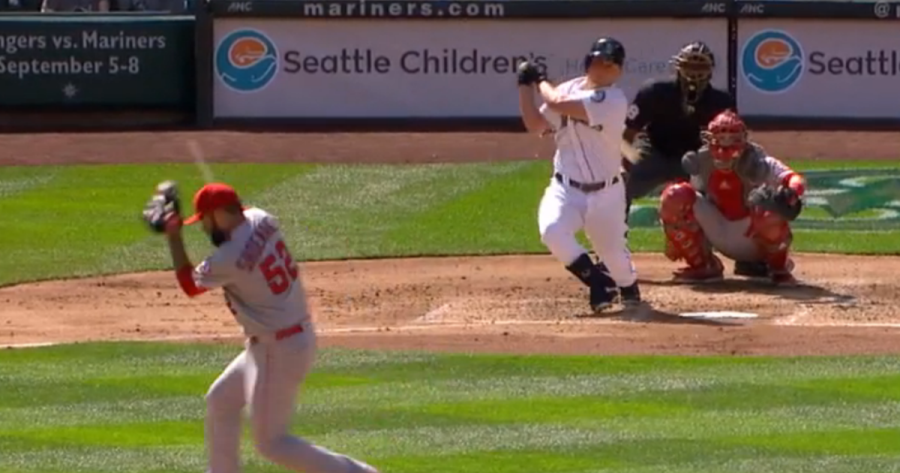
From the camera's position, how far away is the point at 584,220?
1131 cm

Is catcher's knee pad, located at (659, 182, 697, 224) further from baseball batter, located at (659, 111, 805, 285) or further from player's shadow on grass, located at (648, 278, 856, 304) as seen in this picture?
player's shadow on grass, located at (648, 278, 856, 304)

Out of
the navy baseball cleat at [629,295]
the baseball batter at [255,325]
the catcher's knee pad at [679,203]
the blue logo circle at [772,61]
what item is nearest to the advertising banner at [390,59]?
the blue logo circle at [772,61]

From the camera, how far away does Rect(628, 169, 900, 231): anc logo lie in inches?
603

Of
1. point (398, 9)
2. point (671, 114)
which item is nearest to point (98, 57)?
point (398, 9)

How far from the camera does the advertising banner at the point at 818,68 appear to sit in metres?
21.0

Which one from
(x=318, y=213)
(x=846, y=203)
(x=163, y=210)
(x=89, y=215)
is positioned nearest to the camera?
(x=163, y=210)

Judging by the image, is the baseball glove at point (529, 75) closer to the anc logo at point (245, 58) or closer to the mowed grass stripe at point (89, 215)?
the mowed grass stripe at point (89, 215)

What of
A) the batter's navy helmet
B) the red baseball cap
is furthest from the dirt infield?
the red baseball cap

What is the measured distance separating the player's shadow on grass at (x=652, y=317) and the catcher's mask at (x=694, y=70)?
1733 mm

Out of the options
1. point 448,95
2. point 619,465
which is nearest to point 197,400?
point 619,465

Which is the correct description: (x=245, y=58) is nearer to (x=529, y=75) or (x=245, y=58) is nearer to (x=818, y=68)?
(x=818, y=68)

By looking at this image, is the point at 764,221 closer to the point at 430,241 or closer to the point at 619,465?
the point at 430,241

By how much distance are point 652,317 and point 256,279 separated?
4.93m

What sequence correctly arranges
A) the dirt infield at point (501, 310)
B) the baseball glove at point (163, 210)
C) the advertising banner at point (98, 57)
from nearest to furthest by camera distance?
the baseball glove at point (163, 210)
the dirt infield at point (501, 310)
the advertising banner at point (98, 57)
